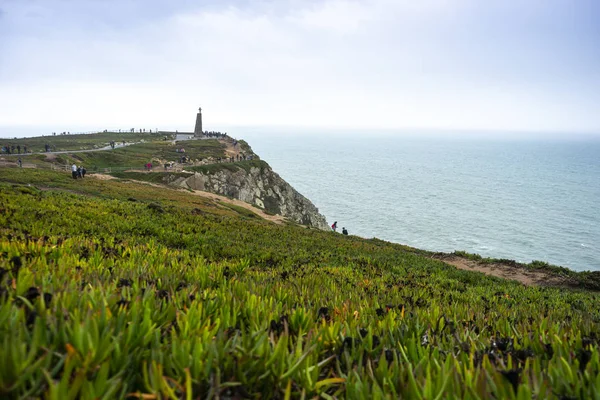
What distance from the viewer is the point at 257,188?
67438mm

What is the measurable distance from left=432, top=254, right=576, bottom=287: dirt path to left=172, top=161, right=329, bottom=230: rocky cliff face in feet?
107

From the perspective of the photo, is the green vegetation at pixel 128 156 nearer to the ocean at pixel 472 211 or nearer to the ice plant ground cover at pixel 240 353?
the ocean at pixel 472 211

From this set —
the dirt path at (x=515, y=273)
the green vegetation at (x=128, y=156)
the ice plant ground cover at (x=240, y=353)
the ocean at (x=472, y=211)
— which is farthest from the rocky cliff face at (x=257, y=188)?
the ice plant ground cover at (x=240, y=353)

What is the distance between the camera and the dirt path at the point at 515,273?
20812 millimetres

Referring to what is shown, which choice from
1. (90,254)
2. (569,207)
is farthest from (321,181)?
(90,254)

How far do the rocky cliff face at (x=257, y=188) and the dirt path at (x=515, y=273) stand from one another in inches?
1278

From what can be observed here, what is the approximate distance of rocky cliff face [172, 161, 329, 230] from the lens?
57.7 metres

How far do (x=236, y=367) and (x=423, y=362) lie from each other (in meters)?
1.16

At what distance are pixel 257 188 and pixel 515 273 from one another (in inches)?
1950

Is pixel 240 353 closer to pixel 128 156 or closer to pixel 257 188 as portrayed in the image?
pixel 257 188

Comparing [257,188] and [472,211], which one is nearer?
[257,188]

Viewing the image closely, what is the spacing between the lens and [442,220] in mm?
83938

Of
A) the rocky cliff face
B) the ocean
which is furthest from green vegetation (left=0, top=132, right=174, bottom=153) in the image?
the ocean

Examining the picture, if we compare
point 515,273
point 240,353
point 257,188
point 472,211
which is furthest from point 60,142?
point 472,211
